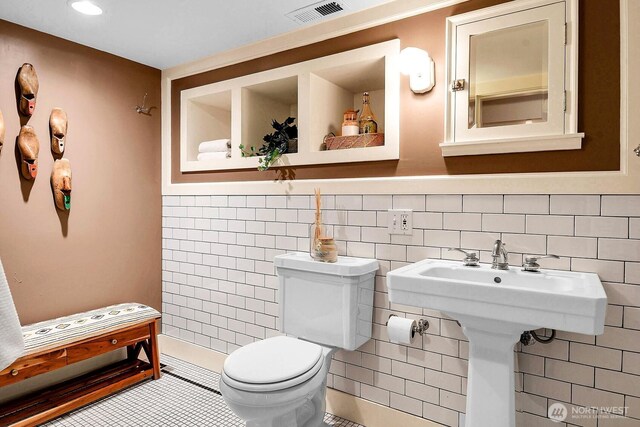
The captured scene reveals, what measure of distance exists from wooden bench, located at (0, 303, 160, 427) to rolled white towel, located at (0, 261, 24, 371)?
152 cm

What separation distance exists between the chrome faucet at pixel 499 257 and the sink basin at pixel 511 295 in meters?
0.03

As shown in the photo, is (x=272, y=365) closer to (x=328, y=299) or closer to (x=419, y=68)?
(x=328, y=299)

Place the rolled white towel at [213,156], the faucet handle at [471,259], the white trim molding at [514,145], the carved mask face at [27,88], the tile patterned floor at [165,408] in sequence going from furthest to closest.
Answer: the rolled white towel at [213,156]
the carved mask face at [27,88]
the tile patterned floor at [165,408]
the faucet handle at [471,259]
the white trim molding at [514,145]

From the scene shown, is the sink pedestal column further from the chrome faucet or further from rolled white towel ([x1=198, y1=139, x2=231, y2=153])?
rolled white towel ([x1=198, y1=139, x2=231, y2=153])

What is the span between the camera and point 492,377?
1507mm

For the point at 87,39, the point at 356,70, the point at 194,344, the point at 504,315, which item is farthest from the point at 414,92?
the point at 194,344

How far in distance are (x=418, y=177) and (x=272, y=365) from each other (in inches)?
44.5

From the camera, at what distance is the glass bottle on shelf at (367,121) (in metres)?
2.21

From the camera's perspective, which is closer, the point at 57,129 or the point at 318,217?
the point at 318,217

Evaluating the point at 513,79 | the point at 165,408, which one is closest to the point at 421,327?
the point at 513,79

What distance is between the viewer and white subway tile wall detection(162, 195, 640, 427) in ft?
5.08

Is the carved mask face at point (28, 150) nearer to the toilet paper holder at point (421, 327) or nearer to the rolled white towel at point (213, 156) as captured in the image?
the rolled white towel at point (213, 156)

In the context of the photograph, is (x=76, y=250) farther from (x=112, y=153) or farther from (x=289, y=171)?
(x=289, y=171)

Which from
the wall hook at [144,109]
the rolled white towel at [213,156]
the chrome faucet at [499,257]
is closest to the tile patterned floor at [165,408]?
the chrome faucet at [499,257]
